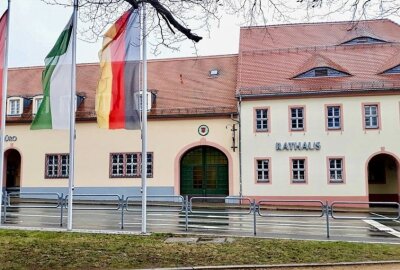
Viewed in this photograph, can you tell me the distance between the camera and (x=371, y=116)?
27.2 metres

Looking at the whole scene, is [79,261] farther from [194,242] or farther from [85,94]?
[85,94]

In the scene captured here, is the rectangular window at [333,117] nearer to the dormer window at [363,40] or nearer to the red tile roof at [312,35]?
the dormer window at [363,40]

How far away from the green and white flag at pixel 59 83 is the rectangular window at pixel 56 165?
1715cm

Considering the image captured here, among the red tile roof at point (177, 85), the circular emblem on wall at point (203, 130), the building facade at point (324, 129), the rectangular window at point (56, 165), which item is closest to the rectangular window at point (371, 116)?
the building facade at point (324, 129)

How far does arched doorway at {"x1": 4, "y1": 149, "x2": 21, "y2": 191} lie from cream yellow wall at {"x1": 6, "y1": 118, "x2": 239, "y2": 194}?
2.32 meters

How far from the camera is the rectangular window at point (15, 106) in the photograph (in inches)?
1264

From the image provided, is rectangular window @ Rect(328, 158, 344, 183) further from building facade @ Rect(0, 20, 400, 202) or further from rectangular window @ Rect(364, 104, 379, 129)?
rectangular window @ Rect(364, 104, 379, 129)

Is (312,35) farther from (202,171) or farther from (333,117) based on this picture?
(202,171)

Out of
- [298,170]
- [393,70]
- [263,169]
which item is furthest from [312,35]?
[263,169]

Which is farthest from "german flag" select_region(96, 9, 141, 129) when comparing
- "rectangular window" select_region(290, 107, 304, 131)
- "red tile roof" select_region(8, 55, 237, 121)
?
"rectangular window" select_region(290, 107, 304, 131)

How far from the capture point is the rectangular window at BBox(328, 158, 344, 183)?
88.7 ft

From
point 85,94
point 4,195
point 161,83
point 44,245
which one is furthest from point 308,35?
point 44,245

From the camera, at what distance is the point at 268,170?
27.7 m

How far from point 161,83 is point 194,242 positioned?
70.9 feet
